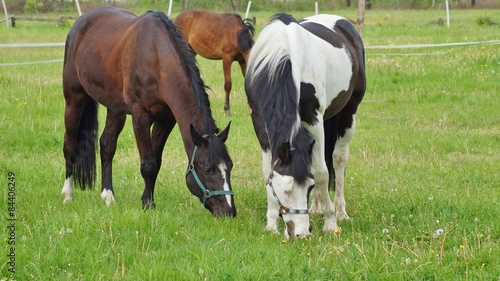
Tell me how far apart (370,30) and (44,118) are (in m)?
19.3

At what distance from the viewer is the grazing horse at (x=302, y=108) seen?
4.91m

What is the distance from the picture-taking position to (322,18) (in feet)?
22.4

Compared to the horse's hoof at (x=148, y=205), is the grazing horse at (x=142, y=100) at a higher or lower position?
higher

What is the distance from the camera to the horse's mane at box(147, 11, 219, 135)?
5633mm

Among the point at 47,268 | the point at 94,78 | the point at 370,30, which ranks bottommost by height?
the point at 370,30

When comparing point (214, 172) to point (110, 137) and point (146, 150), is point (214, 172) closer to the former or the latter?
point (146, 150)

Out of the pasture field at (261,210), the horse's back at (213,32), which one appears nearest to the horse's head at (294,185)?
the pasture field at (261,210)

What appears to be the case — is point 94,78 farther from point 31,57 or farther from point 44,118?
point 31,57

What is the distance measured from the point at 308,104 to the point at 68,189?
272 centimetres

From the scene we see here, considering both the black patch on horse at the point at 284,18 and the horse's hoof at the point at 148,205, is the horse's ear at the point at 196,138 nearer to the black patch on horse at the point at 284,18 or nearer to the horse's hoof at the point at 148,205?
the horse's hoof at the point at 148,205

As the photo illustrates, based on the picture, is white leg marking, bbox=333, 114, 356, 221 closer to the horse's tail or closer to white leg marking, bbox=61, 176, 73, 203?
white leg marking, bbox=61, 176, 73, 203

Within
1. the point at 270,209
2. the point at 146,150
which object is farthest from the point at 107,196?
the point at 270,209

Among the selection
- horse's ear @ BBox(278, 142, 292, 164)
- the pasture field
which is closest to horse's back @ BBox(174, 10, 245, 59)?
the pasture field

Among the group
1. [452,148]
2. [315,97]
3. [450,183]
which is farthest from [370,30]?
[315,97]
